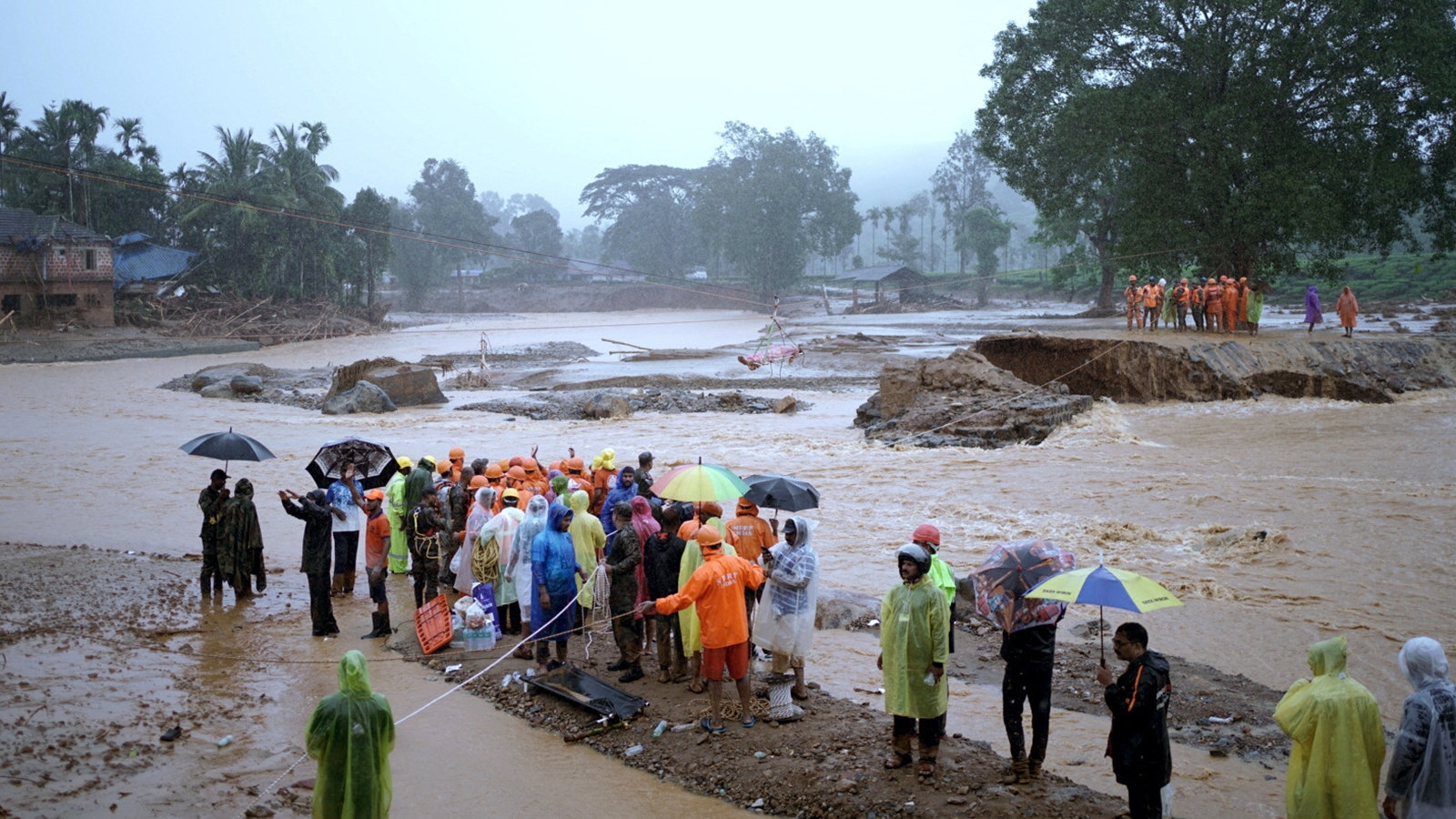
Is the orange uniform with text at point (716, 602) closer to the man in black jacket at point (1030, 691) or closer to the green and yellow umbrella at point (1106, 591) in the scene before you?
the man in black jacket at point (1030, 691)

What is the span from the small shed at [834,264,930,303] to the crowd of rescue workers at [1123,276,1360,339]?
1707 inches

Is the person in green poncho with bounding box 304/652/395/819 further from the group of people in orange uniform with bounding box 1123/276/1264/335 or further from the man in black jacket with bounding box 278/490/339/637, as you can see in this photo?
the group of people in orange uniform with bounding box 1123/276/1264/335

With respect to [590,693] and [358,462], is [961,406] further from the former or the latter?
[590,693]

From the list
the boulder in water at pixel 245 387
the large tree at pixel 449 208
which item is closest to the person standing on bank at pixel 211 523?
the boulder in water at pixel 245 387

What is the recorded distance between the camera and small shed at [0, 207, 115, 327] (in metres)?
43.3

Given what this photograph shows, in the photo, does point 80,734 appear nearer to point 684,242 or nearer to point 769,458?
point 769,458

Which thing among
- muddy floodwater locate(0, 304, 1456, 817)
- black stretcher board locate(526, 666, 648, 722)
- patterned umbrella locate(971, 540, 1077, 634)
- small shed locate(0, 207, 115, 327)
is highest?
small shed locate(0, 207, 115, 327)

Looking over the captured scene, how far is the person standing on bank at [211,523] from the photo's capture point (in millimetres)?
9711

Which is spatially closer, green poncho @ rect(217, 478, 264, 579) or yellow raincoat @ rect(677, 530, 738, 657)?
yellow raincoat @ rect(677, 530, 738, 657)

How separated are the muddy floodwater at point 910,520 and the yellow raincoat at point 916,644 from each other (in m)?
1.15

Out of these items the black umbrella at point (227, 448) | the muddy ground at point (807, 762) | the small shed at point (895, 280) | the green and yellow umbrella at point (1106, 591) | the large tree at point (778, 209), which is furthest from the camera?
the large tree at point (778, 209)

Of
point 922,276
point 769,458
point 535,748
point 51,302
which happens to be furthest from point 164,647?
point 922,276

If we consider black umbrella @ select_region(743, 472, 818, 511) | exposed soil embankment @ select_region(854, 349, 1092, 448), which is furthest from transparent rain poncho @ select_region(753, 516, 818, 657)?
exposed soil embankment @ select_region(854, 349, 1092, 448)

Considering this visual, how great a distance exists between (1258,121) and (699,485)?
25.9 meters
